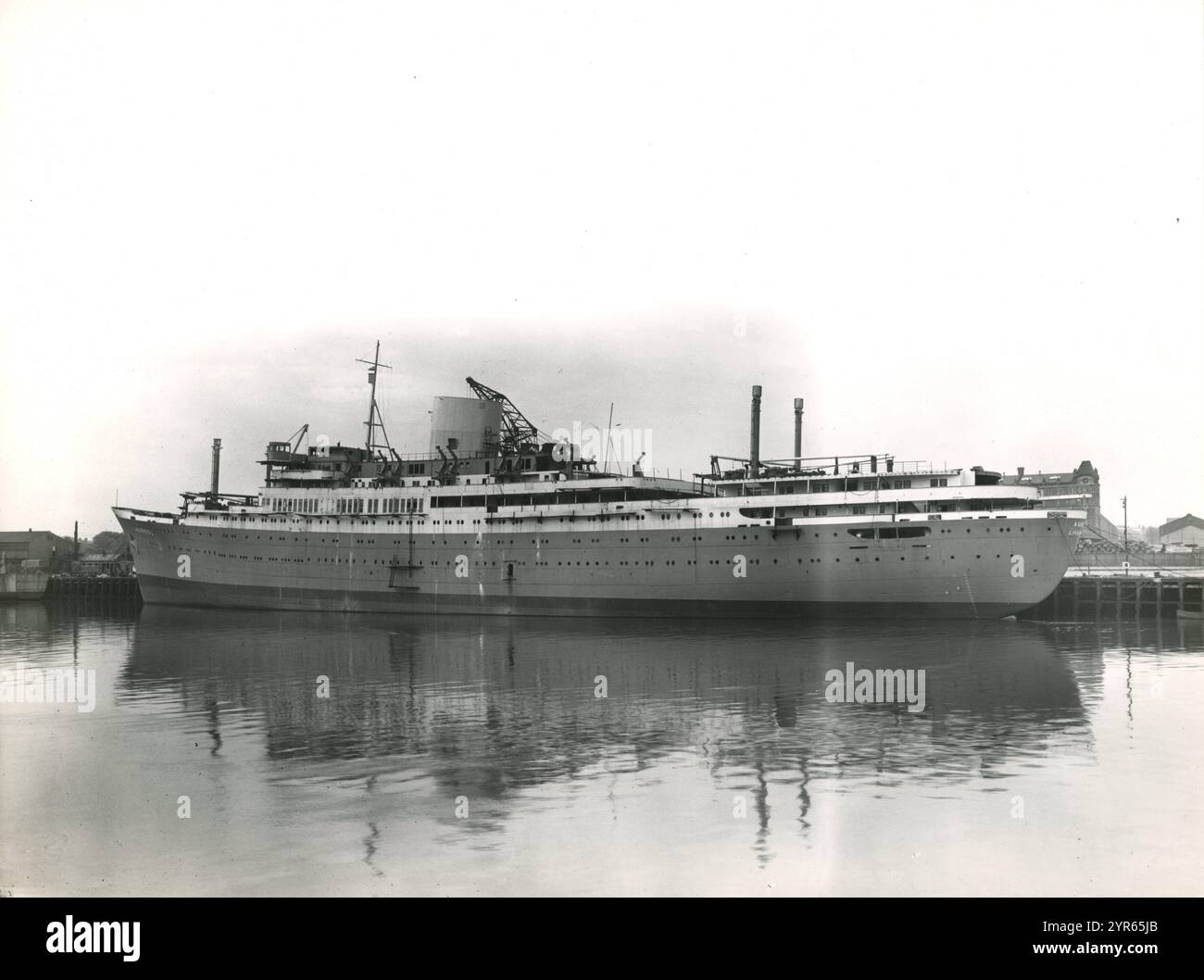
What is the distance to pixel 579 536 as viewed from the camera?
42188 millimetres

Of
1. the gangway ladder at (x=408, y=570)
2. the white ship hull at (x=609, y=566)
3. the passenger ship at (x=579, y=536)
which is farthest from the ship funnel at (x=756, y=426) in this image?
the gangway ladder at (x=408, y=570)

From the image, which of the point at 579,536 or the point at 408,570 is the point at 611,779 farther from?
the point at 408,570

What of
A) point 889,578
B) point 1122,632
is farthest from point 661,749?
point 1122,632

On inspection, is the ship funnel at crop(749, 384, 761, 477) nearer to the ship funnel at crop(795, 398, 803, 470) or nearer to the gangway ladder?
the ship funnel at crop(795, 398, 803, 470)

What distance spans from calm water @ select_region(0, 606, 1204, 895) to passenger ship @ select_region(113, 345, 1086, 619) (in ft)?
29.0

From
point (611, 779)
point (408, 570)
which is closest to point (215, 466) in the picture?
point (408, 570)

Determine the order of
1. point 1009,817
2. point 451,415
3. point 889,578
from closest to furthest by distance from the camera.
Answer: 1. point 1009,817
2. point 889,578
3. point 451,415

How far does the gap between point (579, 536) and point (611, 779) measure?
94.3 ft

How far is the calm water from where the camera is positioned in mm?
9812

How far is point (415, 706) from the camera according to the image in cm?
2005

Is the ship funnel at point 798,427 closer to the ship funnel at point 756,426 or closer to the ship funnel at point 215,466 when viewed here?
the ship funnel at point 756,426

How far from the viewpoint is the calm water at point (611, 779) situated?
981 centimetres

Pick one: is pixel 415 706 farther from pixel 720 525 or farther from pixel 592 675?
pixel 720 525
